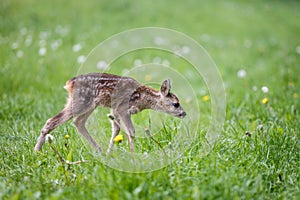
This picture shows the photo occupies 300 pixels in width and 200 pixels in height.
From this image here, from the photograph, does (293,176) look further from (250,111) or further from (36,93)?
(36,93)

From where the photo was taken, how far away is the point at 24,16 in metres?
12.0

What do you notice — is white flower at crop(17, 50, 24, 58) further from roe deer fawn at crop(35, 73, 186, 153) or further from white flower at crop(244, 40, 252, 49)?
white flower at crop(244, 40, 252, 49)

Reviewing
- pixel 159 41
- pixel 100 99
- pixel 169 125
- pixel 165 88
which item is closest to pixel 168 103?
pixel 165 88

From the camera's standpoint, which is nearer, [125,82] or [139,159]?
[139,159]

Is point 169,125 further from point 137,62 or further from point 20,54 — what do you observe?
point 20,54

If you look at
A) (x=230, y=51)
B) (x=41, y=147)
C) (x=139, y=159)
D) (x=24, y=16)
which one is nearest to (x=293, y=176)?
(x=139, y=159)

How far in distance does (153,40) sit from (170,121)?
4.75 m

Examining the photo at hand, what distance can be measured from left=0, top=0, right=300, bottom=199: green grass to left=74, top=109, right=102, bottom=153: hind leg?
14 centimetres

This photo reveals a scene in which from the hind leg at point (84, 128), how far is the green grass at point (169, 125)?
0.14 m

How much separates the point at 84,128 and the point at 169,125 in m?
1.11

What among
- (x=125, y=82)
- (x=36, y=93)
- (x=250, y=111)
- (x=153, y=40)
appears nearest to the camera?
Answer: (x=125, y=82)

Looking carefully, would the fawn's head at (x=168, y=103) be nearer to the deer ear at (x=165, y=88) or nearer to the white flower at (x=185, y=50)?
the deer ear at (x=165, y=88)

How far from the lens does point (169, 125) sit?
4.99m

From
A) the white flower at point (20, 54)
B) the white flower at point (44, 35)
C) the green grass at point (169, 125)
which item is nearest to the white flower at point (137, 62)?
the green grass at point (169, 125)
